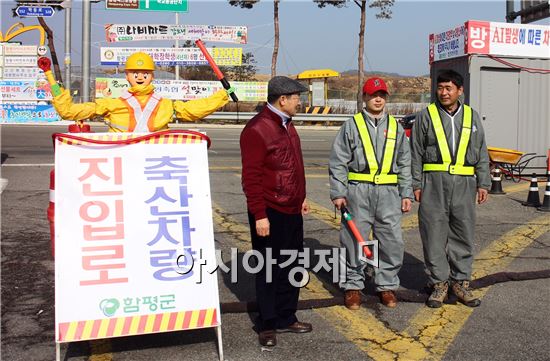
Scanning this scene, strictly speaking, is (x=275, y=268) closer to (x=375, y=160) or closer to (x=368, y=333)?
(x=368, y=333)

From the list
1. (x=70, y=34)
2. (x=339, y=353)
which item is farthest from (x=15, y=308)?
(x=70, y=34)

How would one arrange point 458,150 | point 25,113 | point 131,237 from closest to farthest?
point 131,237 → point 458,150 → point 25,113

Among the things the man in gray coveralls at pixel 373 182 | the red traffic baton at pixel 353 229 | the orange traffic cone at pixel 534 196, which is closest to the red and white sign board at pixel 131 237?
the red traffic baton at pixel 353 229

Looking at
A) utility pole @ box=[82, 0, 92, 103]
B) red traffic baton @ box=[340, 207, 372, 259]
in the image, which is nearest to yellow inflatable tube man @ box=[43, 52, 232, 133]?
red traffic baton @ box=[340, 207, 372, 259]

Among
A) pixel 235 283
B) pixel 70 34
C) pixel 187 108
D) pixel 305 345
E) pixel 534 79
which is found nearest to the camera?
pixel 305 345

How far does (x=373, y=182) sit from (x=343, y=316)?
110 cm

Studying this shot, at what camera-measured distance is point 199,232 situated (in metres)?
4.04

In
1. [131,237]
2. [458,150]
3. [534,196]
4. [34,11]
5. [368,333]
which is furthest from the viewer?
[34,11]

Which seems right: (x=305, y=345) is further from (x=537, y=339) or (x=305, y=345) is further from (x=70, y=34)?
(x=70, y=34)

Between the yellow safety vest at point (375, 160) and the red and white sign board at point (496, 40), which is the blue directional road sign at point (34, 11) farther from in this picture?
the yellow safety vest at point (375, 160)

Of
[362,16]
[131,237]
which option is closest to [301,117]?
[362,16]

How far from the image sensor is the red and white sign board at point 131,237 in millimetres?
3783

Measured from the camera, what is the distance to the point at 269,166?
4227 millimetres

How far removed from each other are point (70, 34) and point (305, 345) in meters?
24.8
